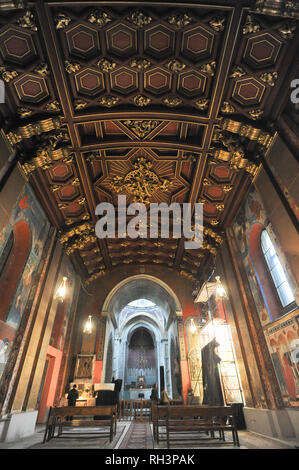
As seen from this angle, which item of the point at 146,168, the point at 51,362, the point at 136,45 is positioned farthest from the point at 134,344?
the point at 136,45

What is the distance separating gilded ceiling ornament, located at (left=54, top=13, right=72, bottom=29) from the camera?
4910 mm

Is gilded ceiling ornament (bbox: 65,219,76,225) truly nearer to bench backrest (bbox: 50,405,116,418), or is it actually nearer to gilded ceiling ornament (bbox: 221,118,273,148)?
bench backrest (bbox: 50,405,116,418)

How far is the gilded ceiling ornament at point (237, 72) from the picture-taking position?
18.8 ft

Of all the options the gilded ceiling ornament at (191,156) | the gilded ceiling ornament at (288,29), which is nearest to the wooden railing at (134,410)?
the gilded ceiling ornament at (191,156)

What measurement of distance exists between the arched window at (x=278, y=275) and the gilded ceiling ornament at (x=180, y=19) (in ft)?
20.2

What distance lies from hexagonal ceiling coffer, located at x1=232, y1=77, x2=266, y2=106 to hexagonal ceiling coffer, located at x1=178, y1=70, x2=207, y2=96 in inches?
34.2

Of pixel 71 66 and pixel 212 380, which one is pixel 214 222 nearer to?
pixel 212 380

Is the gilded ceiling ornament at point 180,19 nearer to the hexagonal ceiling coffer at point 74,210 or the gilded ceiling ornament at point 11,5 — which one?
the gilded ceiling ornament at point 11,5

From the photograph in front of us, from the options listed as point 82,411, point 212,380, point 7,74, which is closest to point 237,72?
point 7,74

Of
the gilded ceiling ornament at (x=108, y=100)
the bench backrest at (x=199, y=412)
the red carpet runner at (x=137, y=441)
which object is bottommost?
the red carpet runner at (x=137, y=441)

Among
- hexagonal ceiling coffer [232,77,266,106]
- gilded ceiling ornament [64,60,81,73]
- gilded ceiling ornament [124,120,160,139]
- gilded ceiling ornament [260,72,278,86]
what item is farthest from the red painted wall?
gilded ceiling ornament [260,72,278,86]

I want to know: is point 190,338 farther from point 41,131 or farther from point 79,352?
point 41,131

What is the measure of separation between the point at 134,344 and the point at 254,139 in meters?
34.5

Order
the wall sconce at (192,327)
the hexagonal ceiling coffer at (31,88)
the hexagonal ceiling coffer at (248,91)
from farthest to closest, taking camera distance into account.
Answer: the wall sconce at (192,327) → the hexagonal ceiling coffer at (248,91) → the hexagonal ceiling coffer at (31,88)
